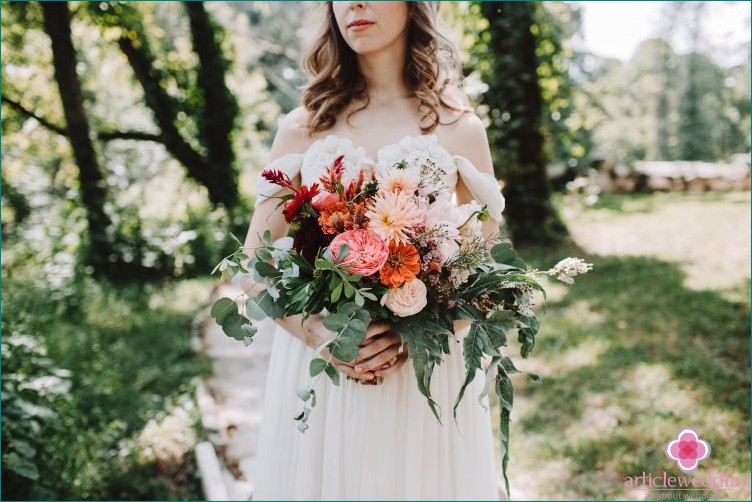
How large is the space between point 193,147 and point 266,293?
8.82 meters

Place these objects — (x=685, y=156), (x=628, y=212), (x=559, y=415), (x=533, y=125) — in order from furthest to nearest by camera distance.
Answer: (x=685, y=156), (x=628, y=212), (x=533, y=125), (x=559, y=415)

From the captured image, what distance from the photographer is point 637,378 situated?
389cm

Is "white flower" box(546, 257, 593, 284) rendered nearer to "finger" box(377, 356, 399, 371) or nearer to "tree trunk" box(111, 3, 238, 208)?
"finger" box(377, 356, 399, 371)

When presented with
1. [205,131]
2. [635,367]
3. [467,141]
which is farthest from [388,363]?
[205,131]

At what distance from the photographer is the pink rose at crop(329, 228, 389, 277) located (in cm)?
122

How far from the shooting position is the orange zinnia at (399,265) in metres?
1.28

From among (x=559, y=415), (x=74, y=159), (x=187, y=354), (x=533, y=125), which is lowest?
(x=559, y=415)

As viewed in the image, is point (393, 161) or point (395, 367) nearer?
point (395, 367)

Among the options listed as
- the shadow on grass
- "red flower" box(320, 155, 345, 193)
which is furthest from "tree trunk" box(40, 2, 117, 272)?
"red flower" box(320, 155, 345, 193)

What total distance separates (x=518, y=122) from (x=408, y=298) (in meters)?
6.09

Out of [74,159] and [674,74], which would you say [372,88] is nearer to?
[74,159]

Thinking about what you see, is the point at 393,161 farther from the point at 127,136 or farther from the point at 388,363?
the point at 127,136

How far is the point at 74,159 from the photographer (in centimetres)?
715

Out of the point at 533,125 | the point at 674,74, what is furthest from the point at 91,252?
the point at 674,74
